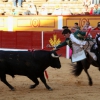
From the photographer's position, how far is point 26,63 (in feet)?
Result: 19.5

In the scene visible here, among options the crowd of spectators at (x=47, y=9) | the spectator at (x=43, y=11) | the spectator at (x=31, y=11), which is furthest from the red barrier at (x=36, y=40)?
the spectator at (x=31, y=11)

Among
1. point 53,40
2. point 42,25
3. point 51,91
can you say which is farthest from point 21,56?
point 42,25

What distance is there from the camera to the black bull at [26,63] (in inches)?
232

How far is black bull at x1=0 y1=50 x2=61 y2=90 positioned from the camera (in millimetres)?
5895

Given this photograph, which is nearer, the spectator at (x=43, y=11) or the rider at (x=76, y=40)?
the rider at (x=76, y=40)

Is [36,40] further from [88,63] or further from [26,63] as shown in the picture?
[26,63]

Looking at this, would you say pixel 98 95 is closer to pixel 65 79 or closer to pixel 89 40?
pixel 89 40

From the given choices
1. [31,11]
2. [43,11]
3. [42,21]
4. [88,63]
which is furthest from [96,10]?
[88,63]

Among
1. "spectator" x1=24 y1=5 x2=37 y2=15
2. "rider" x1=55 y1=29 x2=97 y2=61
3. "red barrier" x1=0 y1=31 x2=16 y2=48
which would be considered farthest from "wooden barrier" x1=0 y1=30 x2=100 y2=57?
"rider" x1=55 y1=29 x2=97 y2=61

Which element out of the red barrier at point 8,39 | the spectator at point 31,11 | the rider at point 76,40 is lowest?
the red barrier at point 8,39

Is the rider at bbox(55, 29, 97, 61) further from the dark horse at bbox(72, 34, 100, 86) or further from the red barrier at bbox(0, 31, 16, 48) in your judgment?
the red barrier at bbox(0, 31, 16, 48)

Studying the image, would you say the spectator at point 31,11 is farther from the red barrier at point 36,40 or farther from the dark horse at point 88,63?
the dark horse at point 88,63

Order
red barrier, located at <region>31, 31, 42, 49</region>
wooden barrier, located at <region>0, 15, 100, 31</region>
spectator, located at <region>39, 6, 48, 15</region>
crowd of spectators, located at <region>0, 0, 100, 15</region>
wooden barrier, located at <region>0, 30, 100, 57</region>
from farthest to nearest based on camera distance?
spectator, located at <region>39, 6, 48, 15</region>, crowd of spectators, located at <region>0, 0, 100, 15</region>, wooden barrier, located at <region>0, 15, 100, 31</region>, red barrier, located at <region>31, 31, 42, 49</region>, wooden barrier, located at <region>0, 30, 100, 57</region>

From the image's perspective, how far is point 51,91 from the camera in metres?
5.80
